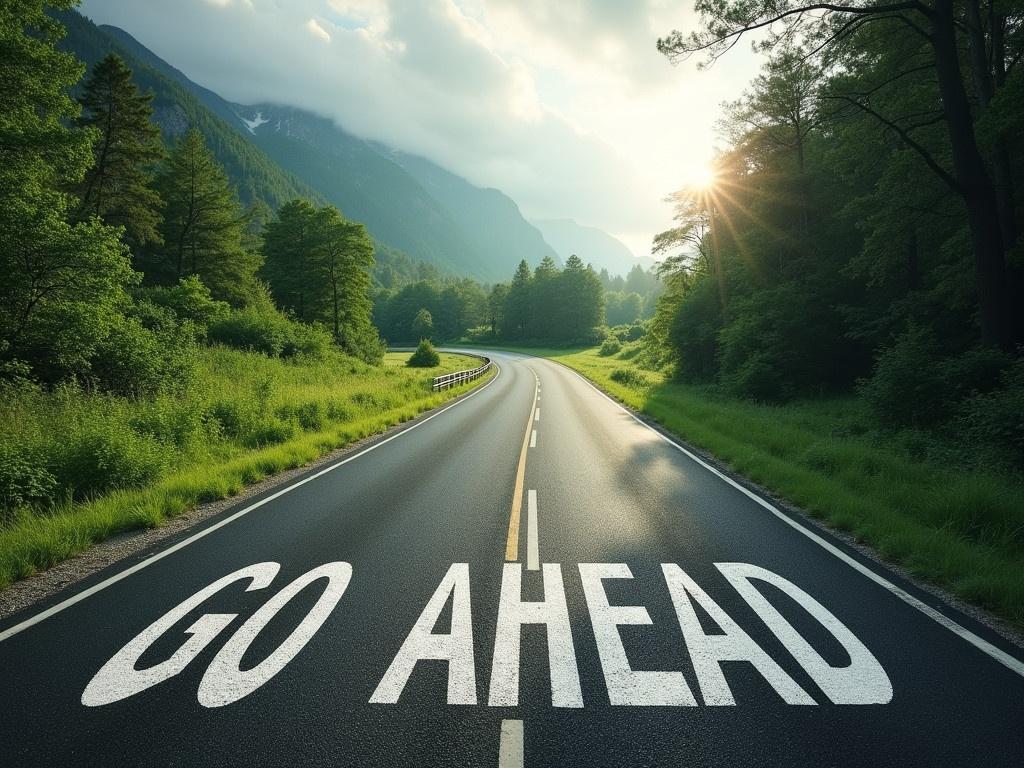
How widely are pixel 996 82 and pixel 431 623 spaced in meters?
18.6

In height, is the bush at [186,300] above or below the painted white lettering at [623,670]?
above

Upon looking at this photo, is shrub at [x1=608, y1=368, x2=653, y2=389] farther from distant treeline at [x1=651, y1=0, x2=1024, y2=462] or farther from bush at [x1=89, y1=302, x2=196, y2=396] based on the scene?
bush at [x1=89, y1=302, x2=196, y2=396]

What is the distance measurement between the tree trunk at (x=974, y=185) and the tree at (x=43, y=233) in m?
18.5

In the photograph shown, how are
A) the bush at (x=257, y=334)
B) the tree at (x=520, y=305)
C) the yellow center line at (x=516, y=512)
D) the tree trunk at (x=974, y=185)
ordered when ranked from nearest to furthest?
the yellow center line at (x=516, y=512) < the tree trunk at (x=974, y=185) < the bush at (x=257, y=334) < the tree at (x=520, y=305)

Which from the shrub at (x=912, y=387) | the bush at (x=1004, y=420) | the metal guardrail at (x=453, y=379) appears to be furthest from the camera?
the metal guardrail at (x=453, y=379)

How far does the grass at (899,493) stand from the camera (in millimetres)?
5016

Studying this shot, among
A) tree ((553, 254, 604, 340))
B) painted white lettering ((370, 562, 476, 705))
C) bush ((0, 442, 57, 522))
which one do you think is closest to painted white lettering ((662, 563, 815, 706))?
painted white lettering ((370, 562, 476, 705))

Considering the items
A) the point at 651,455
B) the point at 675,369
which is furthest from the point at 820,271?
the point at 651,455

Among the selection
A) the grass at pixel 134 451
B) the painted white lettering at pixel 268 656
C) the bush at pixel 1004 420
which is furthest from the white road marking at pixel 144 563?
the bush at pixel 1004 420

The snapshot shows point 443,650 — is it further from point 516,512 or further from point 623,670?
point 516,512

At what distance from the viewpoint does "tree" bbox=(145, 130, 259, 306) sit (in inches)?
1223

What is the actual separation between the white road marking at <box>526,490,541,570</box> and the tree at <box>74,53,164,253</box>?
25.8 m

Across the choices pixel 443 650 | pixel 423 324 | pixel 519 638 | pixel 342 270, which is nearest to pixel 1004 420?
pixel 519 638

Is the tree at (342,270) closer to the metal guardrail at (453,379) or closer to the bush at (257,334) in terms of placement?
the metal guardrail at (453,379)
